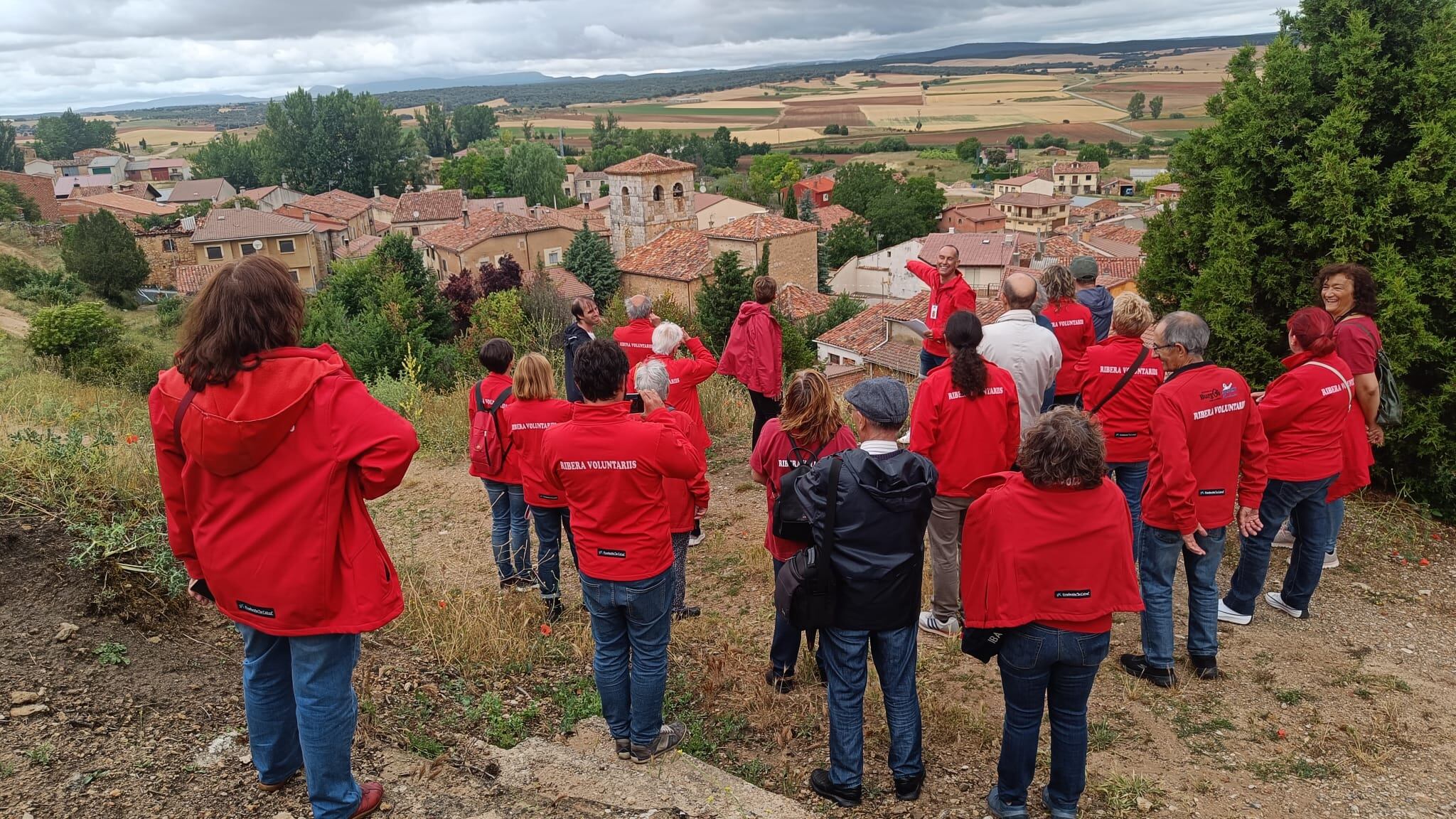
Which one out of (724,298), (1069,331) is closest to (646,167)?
(724,298)

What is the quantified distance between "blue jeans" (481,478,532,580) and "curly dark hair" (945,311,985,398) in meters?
2.61

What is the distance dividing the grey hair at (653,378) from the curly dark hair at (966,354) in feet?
4.47

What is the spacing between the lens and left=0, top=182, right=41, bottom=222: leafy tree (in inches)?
2124

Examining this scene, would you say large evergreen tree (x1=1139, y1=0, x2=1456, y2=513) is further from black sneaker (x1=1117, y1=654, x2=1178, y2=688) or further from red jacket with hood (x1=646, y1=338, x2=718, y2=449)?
red jacket with hood (x1=646, y1=338, x2=718, y2=449)

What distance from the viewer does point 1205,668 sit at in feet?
14.9

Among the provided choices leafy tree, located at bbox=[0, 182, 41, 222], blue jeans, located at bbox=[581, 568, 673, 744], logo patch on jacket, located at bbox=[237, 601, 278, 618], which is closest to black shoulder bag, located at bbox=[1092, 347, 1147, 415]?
blue jeans, located at bbox=[581, 568, 673, 744]

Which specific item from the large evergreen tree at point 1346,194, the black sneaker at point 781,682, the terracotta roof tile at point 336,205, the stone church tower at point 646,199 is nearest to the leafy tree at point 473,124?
the terracotta roof tile at point 336,205

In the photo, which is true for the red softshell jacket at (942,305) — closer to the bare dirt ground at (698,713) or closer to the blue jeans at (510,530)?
the bare dirt ground at (698,713)

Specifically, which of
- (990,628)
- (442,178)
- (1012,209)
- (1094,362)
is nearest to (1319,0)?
(1094,362)

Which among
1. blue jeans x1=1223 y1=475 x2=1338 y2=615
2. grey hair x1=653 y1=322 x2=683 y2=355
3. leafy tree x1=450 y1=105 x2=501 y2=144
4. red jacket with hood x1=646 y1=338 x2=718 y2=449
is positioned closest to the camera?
blue jeans x1=1223 y1=475 x2=1338 y2=615

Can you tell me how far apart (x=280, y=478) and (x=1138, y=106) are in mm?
144128

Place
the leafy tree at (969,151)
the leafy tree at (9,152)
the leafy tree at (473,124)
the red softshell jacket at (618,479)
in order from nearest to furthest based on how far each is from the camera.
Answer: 1. the red softshell jacket at (618,479)
2. the leafy tree at (9,152)
3. the leafy tree at (969,151)
4. the leafy tree at (473,124)

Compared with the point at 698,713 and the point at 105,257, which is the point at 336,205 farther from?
the point at 698,713

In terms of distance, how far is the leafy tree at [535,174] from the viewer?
8181 cm
